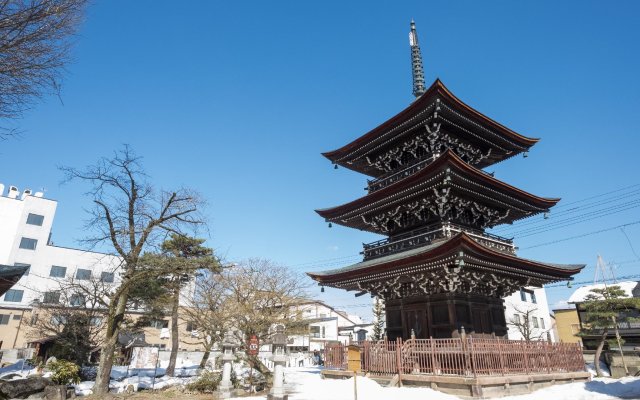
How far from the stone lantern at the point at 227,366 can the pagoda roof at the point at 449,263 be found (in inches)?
215

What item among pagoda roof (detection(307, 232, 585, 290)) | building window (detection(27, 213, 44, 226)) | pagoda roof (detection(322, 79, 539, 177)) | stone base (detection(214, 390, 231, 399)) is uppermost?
building window (detection(27, 213, 44, 226))

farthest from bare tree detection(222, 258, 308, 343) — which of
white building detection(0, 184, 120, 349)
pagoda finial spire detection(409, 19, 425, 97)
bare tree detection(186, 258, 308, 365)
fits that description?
white building detection(0, 184, 120, 349)

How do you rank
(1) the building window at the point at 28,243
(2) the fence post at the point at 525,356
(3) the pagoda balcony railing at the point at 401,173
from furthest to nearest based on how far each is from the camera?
1. (1) the building window at the point at 28,243
2. (3) the pagoda balcony railing at the point at 401,173
3. (2) the fence post at the point at 525,356

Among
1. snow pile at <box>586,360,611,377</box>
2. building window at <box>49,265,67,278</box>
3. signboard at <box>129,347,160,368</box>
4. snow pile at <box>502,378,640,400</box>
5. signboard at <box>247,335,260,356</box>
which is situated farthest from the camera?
building window at <box>49,265,67,278</box>

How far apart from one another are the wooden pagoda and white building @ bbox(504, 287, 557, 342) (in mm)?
35331

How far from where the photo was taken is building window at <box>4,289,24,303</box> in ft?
150

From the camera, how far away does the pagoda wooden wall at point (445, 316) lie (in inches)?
664

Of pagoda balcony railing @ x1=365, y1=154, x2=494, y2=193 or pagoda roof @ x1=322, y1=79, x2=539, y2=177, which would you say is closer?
pagoda roof @ x1=322, y1=79, x2=539, y2=177

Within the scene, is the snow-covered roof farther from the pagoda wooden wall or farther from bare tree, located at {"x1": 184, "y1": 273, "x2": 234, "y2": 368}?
bare tree, located at {"x1": 184, "y1": 273, "x2": 234, "y2": 368}

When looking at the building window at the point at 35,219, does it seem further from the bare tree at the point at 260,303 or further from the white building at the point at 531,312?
the white building at the point at 531,312

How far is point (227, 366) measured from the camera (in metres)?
16.6

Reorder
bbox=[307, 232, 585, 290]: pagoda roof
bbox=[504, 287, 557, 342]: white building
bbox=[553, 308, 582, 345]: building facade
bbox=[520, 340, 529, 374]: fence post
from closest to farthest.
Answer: bbox=[307, 232, 585, 290]: pagoda roof, bbox=[520, 340, 529, 374]: fence post, bbox=[553, 308, 582, 345]: building facade, bbox=[504, 287, 557, 342]: white building

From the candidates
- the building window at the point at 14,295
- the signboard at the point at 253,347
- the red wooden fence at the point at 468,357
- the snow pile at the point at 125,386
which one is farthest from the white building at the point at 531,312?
the building window at the point at 14,295

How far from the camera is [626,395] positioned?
14.5 m
